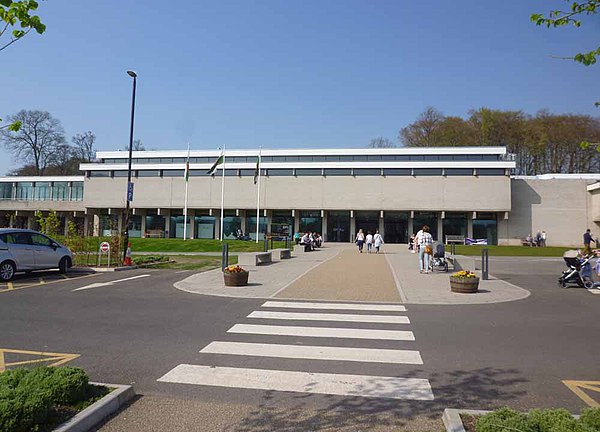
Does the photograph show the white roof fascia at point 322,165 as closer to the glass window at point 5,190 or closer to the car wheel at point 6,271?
the glass window at point 5,190

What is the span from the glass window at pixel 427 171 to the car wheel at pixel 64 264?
139ft

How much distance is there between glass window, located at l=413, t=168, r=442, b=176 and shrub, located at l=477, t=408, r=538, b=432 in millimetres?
50891

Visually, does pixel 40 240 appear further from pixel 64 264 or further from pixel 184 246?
pixel 184 246

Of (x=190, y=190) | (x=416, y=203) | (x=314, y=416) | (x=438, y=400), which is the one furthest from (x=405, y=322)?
(x=190, y=190)

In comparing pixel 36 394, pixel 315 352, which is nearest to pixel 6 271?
pixel 315 352

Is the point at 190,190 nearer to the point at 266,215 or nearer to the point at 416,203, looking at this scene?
the point at 266,215

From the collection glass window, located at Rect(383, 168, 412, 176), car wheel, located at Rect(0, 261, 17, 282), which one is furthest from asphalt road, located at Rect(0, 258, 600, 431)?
glass window, located at Rect(383, 168, 412, 176)

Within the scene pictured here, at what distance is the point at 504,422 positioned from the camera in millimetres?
3584

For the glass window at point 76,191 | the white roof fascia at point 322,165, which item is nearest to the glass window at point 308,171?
the white roof fascia at point 322,165

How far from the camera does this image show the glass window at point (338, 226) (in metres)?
54.9

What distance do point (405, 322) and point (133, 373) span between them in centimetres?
534

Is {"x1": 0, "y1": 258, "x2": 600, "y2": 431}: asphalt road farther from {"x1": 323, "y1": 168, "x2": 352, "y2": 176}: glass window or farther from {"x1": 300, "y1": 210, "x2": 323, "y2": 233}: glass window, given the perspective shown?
{"x1": 300, "y1": 210, "x2": 323, "y2": 233}: glass window

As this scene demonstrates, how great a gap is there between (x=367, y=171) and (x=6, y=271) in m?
43.7

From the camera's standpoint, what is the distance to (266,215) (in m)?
55.8
